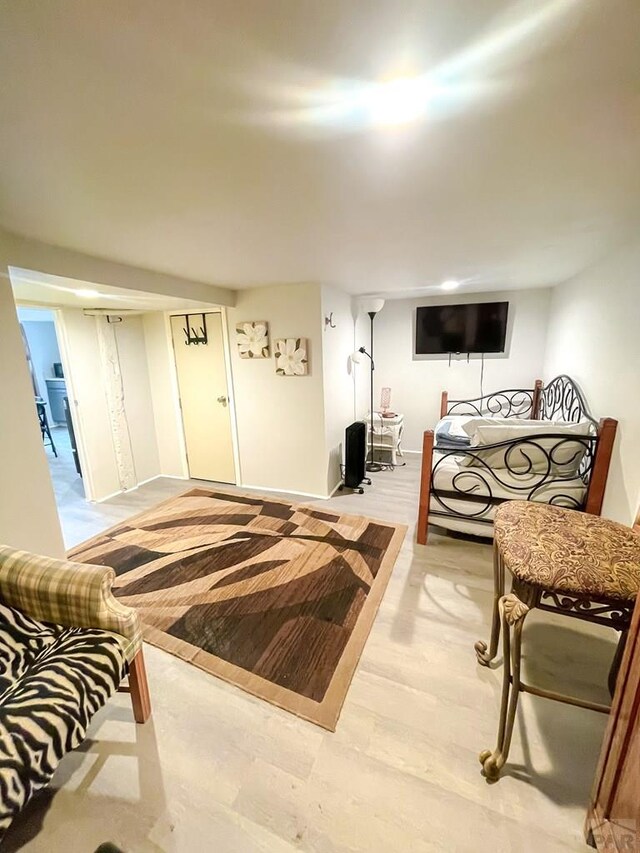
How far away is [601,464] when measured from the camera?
7.00 ft

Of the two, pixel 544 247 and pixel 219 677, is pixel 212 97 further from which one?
pixel 544 247

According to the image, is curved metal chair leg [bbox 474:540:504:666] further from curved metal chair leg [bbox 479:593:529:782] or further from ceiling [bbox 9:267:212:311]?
ceiling [bbox 9:267:212:311]

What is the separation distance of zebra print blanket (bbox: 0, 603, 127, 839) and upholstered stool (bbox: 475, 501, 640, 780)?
145 cm

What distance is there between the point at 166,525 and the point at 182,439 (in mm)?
1480

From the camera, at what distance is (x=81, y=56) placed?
0.74 m

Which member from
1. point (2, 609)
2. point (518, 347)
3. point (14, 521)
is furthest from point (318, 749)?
point (518, 347)

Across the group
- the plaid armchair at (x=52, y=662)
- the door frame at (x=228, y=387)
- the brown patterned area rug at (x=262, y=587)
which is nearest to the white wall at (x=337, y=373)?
the brown patterned area rug at (x=262, y=587)

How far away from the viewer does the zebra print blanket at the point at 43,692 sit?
97cm

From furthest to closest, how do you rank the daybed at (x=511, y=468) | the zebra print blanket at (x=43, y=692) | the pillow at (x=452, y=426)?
the pillow at (x=452, y=426) < the daybed at (x=511, y=468) < the zebra print blanket at (x=43, y=692)

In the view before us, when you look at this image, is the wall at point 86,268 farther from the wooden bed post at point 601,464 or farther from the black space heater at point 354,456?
the wooden bed post at point 601,464

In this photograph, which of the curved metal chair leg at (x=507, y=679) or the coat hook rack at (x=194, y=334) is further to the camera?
the coat hook rack at (x=194, y=334)

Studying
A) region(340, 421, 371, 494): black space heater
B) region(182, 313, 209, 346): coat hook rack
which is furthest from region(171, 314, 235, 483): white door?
region(340, 421, 371, 494): black space heater

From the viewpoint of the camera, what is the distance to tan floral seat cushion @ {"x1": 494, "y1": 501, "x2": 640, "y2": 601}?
114 centimetres

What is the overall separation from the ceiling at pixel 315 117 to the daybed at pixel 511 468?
1.29 meters
